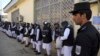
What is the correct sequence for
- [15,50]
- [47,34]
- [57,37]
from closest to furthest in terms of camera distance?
[57,37] → [47,34] → [15,50]

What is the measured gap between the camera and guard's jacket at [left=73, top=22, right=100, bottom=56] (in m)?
3.16

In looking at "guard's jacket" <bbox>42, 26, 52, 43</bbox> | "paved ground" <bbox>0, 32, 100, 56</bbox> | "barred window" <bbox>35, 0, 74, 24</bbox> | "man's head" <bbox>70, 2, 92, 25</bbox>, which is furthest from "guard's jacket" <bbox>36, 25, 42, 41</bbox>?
"man's head" <bbox>70, 2, 92, 25</bbox>

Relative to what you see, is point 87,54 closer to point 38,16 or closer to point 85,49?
point 85,49

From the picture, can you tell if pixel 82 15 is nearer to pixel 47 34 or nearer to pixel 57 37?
pixel 57 37

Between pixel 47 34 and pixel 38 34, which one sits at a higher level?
pixel 47 34

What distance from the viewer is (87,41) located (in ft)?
10.4

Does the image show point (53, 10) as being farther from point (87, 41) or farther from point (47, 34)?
point (87, 41)

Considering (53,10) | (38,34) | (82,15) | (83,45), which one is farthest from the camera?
(53,10)

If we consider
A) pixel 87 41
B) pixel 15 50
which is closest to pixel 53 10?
pixel 15 50

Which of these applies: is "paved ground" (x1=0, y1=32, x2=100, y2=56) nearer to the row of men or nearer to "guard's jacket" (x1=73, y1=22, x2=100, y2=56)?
the row of men

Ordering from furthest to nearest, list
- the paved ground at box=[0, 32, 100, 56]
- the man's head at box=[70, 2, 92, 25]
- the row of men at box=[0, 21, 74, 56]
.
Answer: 1. the paved ground at box=[0, 32, 100, 56]
2. the row of men at box=[0, 21, 74, 56]
3. the man's head at box=[70, 2, 92, 25]

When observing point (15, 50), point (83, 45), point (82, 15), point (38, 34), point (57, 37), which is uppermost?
point (82, 15)

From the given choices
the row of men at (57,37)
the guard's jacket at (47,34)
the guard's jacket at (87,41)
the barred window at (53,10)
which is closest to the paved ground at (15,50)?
the row of men at (57,37)

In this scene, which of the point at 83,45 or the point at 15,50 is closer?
the point at 83,45
